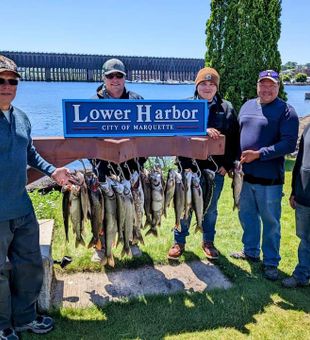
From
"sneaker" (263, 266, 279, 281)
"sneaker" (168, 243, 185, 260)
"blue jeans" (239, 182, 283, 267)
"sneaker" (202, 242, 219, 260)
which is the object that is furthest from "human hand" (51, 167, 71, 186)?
"sneaker" (263, 266, 279, 281)

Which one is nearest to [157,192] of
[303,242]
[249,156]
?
[249,156]

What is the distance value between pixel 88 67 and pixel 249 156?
9433cm

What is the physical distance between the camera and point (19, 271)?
356 centimetres

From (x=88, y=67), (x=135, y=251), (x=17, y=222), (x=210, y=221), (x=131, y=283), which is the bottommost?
(x=131, y=283)

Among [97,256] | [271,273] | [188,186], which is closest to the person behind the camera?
[188,186]

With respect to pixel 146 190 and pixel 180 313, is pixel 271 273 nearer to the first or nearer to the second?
pixel 180 313

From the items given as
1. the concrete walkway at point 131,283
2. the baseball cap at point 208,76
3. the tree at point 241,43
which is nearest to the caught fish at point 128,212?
the concrete walkway at point 131,283

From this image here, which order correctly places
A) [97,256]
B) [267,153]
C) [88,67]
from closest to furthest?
[267,153] < [97,256] < [88,67]

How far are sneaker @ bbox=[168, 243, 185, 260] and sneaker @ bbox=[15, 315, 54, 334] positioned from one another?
1857 millimetres

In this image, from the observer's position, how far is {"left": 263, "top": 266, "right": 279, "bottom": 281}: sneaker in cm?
483

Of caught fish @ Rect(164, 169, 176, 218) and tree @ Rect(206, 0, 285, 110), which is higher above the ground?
tree @ Rect(206, 0, 285, 110)

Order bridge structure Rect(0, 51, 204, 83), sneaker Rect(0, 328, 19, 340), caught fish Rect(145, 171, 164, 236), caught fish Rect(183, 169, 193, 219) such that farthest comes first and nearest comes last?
1. bridge structure Rect(0, 51, 204, 83)
2. caught fish Rect(183, 169, 193, 219)
3. caught fish Rect(145, 171, 164, 236)
4. sneaker Rect(0, 328, 19, 340)

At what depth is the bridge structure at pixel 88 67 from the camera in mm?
91125

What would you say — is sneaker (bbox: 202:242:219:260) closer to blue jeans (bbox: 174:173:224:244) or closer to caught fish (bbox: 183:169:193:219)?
blue jeans (bbox: 174:173:224:244)
